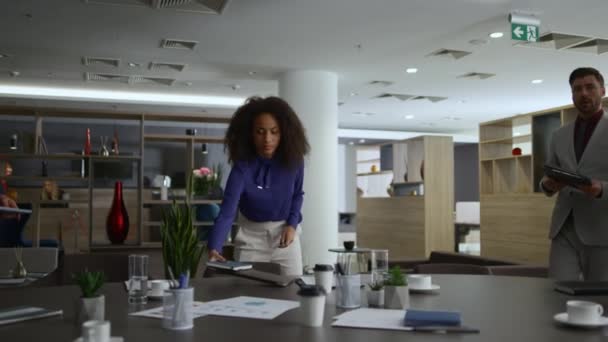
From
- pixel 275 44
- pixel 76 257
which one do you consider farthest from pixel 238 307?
pixel 275 44

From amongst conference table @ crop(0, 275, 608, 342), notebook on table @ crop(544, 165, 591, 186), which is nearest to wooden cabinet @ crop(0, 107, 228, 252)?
notebook on table @ crop(544, 165, 591, 186)

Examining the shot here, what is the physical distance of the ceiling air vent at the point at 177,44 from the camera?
677cm

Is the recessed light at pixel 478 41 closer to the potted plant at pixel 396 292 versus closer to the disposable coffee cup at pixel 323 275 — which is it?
the disposable coffee cup at pixel 323 275

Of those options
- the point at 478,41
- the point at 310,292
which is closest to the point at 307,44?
the point at 478,41

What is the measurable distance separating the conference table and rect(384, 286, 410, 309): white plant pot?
0.19ft

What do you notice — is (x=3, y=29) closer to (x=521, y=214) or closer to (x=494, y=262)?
(x=494, y=262)

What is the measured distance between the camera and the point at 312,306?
1.34 metres

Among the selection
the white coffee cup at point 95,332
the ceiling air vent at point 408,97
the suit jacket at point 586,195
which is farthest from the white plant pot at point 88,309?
the ceiling air vent at point 408,97

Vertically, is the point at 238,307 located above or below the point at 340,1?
below

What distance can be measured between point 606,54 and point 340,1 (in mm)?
3869

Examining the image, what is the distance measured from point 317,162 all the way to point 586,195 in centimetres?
547

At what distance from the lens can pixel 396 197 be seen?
32.4 ft

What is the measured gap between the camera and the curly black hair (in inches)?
106

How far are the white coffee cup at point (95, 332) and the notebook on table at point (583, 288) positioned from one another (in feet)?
4.44
